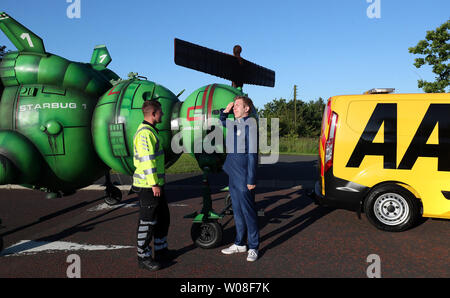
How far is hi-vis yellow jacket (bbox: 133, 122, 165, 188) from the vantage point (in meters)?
3.27

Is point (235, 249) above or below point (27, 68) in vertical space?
below

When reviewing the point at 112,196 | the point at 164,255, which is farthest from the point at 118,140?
the point at 112,196

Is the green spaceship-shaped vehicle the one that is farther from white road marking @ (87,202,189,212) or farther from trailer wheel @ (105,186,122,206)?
trailer wheel @ (105,186,122,206)

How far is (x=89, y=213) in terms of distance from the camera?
5.94m

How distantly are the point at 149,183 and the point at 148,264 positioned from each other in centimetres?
92

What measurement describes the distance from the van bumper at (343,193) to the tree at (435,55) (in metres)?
17.1

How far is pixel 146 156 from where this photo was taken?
3271 millimetres

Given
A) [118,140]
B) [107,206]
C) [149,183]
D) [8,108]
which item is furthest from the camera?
[107,206]

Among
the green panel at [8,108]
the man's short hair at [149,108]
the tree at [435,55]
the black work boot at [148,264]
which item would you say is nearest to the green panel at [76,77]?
the green panel at [8,108]

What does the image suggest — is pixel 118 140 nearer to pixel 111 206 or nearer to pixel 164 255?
pixel 164 255

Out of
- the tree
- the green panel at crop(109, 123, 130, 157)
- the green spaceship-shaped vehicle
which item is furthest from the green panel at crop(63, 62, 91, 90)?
the tree
